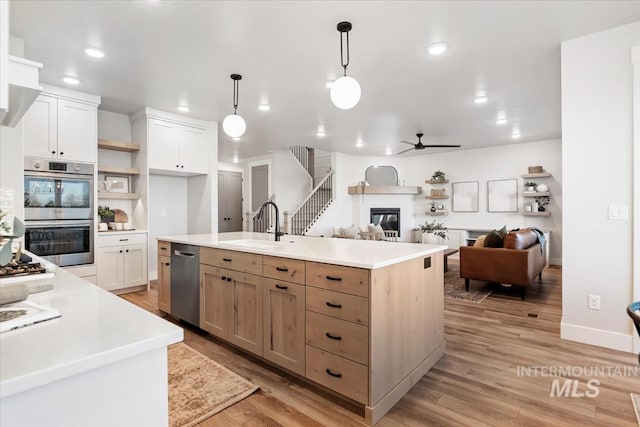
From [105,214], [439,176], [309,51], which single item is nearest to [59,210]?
[105,214]

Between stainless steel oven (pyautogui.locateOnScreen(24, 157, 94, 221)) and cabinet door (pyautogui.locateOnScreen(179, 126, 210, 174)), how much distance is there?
1273 mm

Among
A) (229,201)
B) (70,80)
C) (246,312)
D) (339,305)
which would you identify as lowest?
(246,312)

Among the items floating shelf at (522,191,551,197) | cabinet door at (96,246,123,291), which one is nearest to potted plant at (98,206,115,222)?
cabinet door at (96,246,123,291)

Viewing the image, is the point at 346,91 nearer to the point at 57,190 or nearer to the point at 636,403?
the point at 636,403

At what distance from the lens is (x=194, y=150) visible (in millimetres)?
5309

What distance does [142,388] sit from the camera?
0.82m

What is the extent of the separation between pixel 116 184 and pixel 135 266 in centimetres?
122

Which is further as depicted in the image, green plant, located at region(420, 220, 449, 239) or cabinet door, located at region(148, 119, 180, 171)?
green plant, located at region(420, 220, 449, 239)

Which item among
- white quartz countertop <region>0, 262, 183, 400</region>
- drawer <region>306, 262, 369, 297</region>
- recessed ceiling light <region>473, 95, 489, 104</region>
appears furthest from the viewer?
recessed ceiling light <region>473, 95, 489, 104</region>

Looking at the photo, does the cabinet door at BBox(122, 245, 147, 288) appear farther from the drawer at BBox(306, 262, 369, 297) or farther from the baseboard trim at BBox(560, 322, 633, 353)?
the baseboard trim at BBox(560, 322, 633, 353)

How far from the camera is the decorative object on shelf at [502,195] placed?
7.67 metres

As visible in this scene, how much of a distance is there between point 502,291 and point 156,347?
508 cm

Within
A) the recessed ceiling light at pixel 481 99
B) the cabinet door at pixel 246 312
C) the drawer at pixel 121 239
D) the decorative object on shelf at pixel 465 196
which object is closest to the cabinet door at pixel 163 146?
the drawer at pixel 121 239

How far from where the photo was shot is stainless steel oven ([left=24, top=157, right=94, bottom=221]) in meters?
3.69
